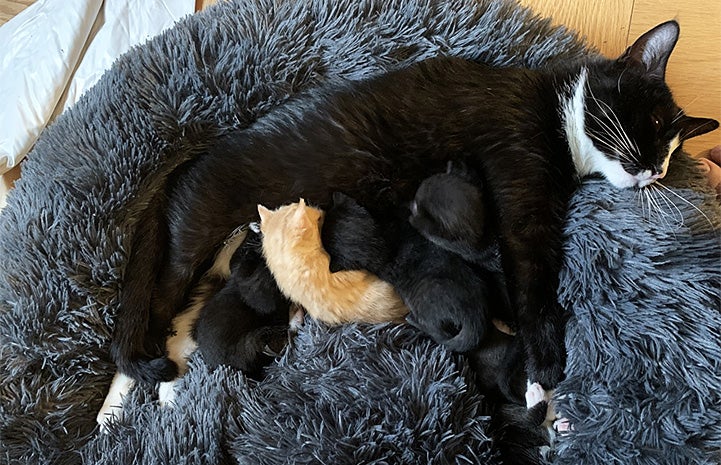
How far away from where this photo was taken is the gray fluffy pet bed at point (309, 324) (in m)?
1.00

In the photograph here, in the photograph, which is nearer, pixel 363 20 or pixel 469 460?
pixel 469 460

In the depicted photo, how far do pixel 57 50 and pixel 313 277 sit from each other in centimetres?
87

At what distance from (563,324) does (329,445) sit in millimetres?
460

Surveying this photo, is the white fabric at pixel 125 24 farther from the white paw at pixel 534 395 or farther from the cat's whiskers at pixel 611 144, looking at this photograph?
the white paw at pixel 534 395

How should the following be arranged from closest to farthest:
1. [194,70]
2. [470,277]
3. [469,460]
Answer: [469,460], [470,277], [194,70]

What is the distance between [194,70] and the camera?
4.15ft

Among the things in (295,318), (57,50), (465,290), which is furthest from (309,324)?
(57,50)

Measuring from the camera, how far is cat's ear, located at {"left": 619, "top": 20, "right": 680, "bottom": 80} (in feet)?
3.70

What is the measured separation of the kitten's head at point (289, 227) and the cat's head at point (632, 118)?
19.9 inches

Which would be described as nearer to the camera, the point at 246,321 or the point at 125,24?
the point at 246,321

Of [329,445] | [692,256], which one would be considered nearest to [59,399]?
[329,445]

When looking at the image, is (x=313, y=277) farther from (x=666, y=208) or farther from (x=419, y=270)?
(x=666, y=208)

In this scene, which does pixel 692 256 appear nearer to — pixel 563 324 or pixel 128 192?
pixel 563 324

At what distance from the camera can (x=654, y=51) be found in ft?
3.79
